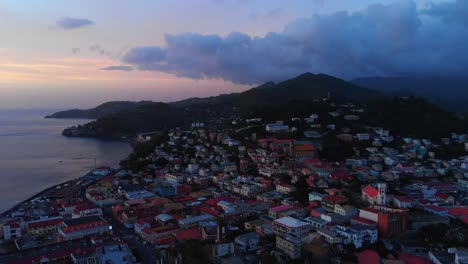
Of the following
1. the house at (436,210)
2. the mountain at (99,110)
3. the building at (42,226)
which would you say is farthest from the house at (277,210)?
the mountain at (99,110)

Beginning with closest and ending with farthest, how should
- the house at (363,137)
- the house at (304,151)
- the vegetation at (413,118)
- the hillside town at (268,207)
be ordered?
1. the hillside town at (268,207)
2. the house at (304,151)
3. the house at (363,137)
4. the vegetation at (413,118)

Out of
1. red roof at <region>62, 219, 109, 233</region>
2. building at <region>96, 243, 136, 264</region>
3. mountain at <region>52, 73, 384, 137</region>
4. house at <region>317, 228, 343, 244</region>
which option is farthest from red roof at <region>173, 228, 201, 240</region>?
mountain at <region>52, 73, 384, 137</region>

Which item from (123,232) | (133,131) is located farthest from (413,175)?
(133,131)

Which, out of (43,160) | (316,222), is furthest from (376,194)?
(43,160)

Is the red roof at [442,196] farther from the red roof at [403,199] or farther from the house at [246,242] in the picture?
the house at [246,242]

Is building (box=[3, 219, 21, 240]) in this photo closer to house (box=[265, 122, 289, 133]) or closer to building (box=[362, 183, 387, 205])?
building (box=[362, 183, 387, 205])

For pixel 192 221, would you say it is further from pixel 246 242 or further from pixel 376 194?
pixel 376 194

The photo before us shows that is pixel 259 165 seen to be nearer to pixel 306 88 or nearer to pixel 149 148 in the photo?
pixel 149 148
